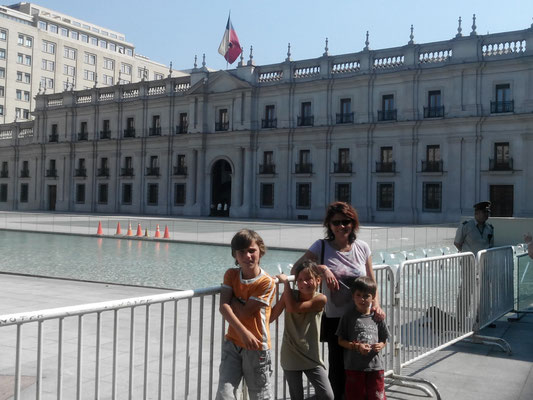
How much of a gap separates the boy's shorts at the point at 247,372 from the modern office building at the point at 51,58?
7018cm

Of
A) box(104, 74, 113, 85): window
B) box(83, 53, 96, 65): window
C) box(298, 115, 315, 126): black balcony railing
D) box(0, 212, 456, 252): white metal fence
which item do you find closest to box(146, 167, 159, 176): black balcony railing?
box(298, 115, 315, 126): black balcony railing

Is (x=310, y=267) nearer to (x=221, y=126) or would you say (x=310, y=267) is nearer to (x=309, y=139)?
(x=309, y=139)

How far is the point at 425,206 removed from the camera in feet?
133

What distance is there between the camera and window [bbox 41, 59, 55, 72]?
263ft

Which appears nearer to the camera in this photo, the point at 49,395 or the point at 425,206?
the point at 49,395

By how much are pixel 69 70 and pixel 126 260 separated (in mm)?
73074

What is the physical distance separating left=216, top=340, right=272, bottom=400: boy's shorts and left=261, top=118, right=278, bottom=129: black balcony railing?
143ft

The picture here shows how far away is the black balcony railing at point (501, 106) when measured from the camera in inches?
1491

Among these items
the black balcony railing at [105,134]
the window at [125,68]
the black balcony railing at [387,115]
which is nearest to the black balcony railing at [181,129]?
the black balcony railing at [105,134]

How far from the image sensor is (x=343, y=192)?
144 ft

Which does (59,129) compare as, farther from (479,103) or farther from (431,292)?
(431,292)

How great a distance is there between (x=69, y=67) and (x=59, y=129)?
26534 millimetres

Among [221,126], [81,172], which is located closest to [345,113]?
[221,126]

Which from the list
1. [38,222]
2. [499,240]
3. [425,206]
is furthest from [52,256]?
[425,206]
